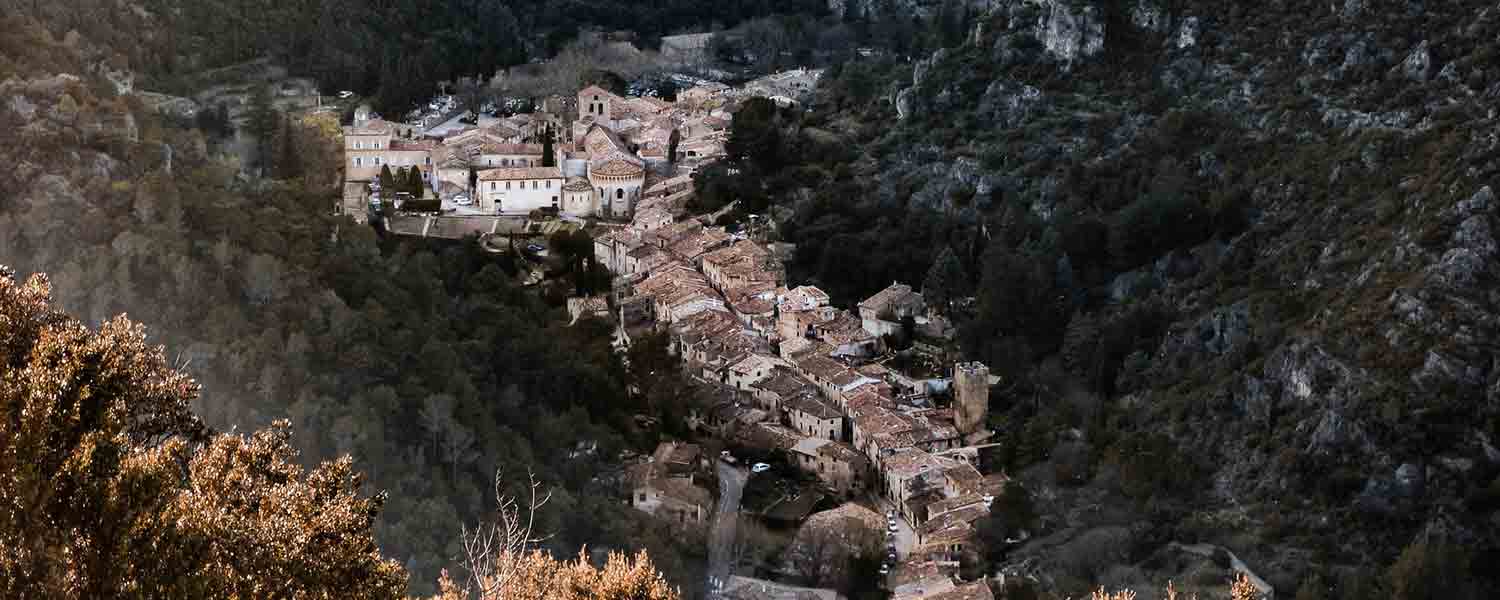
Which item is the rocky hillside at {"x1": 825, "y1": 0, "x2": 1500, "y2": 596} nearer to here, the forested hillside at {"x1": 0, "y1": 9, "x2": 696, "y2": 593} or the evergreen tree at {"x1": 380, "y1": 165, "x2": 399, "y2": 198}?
the forested hillside at {"x1": 0, "y1": 9, "x2": 696, "y2": 593}

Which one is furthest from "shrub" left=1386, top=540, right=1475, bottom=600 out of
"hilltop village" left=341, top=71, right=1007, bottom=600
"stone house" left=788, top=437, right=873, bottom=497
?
"stone house" left=788, top=437, right=873, bottom=497

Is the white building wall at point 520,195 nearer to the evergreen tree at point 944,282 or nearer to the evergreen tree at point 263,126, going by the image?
the evergreen tree at point 263,126

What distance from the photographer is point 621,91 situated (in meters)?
52.7

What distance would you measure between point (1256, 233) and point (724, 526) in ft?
39.6

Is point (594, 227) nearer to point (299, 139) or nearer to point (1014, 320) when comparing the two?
point (299, 139)

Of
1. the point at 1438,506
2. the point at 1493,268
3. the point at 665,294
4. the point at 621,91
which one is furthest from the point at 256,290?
the point at 621,91

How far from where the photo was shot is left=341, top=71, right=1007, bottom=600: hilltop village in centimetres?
2802

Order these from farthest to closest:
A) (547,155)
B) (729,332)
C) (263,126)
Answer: (547,155) < (263,126) < (729,332)

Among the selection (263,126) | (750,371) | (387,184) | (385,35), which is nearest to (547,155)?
(387,184)

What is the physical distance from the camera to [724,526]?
1099 inches

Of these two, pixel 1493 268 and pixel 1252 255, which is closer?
pixel 1493 268

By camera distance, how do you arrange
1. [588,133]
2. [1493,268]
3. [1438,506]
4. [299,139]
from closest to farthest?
[1438,506] < [1493,268] < [299,139] < [588,133]

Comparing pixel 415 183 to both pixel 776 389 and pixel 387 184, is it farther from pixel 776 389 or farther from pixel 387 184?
pixel 776 389

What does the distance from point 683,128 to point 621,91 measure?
21.1 ft
